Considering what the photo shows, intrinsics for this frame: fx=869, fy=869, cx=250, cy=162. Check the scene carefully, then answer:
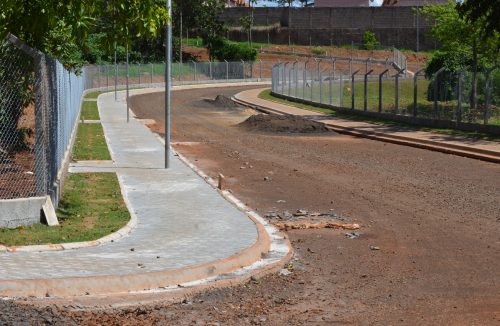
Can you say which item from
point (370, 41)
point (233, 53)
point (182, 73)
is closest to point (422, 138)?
point (182, 73)

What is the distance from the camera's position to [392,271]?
897 centimetres

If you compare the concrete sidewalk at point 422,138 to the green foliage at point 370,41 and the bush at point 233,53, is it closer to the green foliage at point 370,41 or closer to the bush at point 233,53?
the bush at point 233,53

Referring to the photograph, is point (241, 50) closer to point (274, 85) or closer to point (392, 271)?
point (274, 85)

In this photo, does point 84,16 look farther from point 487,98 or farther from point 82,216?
point 487,98

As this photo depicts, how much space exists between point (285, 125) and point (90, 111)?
539 inches

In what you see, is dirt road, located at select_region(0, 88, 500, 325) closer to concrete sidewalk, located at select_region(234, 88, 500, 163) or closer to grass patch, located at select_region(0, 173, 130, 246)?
concrete sidewalk, located at select_region(234, 88, 500, 163)

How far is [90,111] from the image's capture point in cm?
4028

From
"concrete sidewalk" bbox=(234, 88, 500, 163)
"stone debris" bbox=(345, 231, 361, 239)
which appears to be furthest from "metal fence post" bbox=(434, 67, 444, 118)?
"stone debris" bbox=(345, 231, 361, 239)

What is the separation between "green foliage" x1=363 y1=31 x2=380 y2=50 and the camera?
9931 cm

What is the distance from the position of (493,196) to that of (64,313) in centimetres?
927

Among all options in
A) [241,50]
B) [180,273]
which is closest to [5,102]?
[180,273]

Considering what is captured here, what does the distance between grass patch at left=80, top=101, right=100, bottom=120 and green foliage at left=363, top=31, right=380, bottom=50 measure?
184ft

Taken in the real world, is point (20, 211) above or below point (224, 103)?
above

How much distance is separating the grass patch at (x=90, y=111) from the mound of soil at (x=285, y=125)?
7.98m
